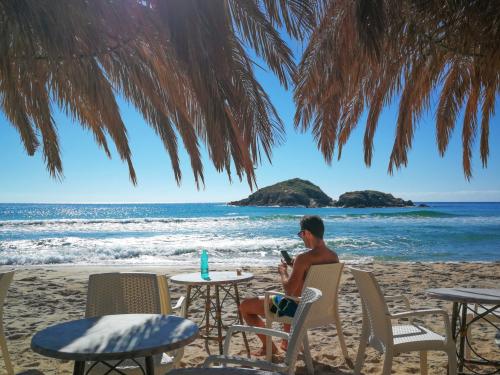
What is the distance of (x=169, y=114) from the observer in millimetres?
5246

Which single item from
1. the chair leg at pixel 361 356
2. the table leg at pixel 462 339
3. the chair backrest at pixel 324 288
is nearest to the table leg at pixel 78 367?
the chair backrest at pixel 324 288

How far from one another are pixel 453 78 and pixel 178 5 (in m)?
4.61

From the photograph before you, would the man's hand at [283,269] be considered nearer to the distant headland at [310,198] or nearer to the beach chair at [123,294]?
the beach chair at [123,294]

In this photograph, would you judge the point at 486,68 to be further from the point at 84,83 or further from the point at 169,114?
the point at 84,83

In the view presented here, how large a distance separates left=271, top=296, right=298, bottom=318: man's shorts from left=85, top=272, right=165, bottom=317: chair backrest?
94 centimetres

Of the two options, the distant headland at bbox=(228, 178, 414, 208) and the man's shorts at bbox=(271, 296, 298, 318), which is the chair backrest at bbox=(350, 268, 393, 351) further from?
the distant headland at bbox=(228, 178, 414, 208)

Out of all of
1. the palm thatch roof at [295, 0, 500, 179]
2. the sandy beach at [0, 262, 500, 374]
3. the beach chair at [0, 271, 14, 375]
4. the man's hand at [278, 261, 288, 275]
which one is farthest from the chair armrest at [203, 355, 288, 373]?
the palm thatch roof at [295, 0, 500, 179]

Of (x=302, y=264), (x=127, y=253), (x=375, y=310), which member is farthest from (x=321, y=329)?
(x=127, y=253)

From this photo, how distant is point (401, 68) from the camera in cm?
559

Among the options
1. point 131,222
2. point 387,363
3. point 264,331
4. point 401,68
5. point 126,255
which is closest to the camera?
point 264,331

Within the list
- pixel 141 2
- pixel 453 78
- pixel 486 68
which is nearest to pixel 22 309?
pixel 141 2

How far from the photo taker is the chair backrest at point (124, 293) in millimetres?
3094

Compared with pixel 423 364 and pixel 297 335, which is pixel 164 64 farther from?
pixel 423 364

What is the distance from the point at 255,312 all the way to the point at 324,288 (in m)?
0.63
